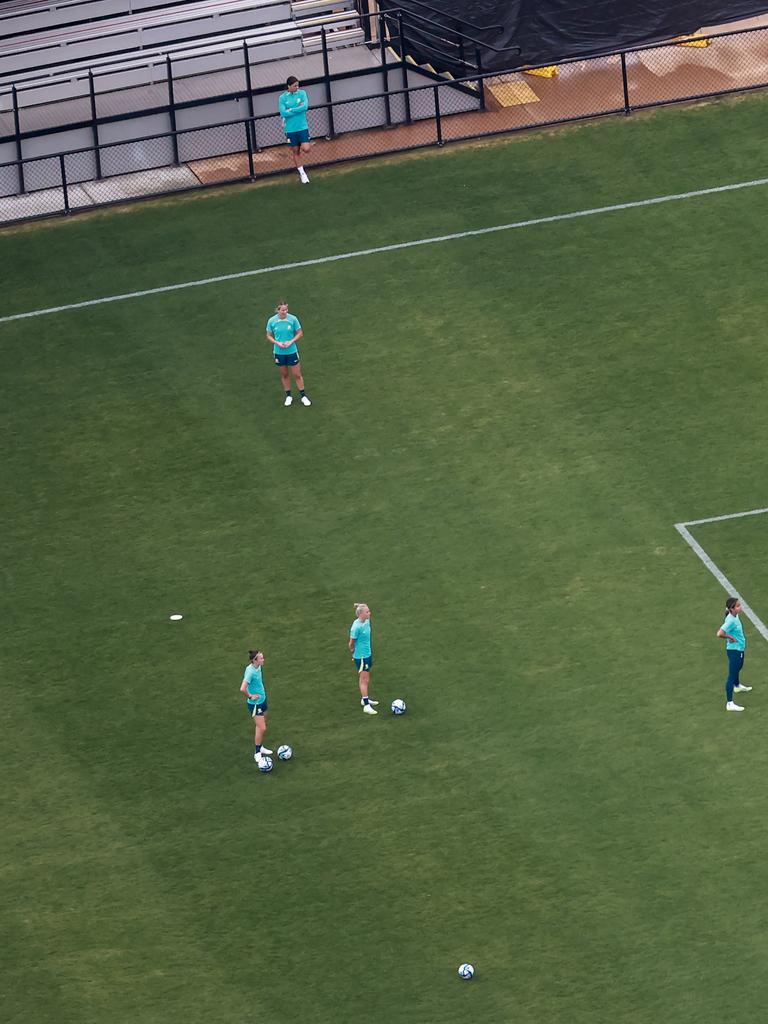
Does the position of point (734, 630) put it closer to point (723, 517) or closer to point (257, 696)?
point (723, 517)

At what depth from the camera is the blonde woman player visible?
30.2 metres

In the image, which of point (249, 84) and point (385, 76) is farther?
point (385, 76)

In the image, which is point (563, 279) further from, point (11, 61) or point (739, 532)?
point (11, 61)

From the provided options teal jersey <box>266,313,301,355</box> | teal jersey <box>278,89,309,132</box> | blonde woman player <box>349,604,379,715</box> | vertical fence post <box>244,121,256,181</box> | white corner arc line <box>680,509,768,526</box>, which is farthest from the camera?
vertical fence post <box>244,121,256,181</box>

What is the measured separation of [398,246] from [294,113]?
354cm

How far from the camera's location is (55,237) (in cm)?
4222

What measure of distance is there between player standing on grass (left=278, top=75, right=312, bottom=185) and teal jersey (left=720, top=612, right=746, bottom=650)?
16.5 meters

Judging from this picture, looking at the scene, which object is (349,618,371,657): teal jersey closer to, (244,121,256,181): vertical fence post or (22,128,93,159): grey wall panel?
(244,121,256,181): vertical fence post

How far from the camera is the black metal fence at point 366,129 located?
43281 mm

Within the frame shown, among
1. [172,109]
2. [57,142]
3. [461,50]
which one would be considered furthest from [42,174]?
[461,50]

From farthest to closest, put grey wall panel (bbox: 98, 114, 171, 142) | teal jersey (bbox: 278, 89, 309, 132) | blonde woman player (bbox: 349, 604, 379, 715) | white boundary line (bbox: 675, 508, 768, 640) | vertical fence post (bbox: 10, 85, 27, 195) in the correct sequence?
grey wall panel (bbox: 98, 114, 171, 142)
vertical fence post (bbox: 10, 85, 27, 195)
teal jersey (bbox: 278, 89, 309, 132)
white boundary line (bbox: 675, 508, 768, 640)
blonde woman player (bbox: 349, 604, 379, 715)

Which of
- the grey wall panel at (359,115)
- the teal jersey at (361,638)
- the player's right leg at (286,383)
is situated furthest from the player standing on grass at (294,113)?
the teal jersey at (361,638)

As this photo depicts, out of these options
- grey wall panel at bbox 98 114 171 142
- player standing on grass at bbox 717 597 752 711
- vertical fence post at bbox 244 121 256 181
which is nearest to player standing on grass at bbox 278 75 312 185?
vertical fence post at bbox 244 121 256 181

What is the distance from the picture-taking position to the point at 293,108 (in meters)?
42.3
